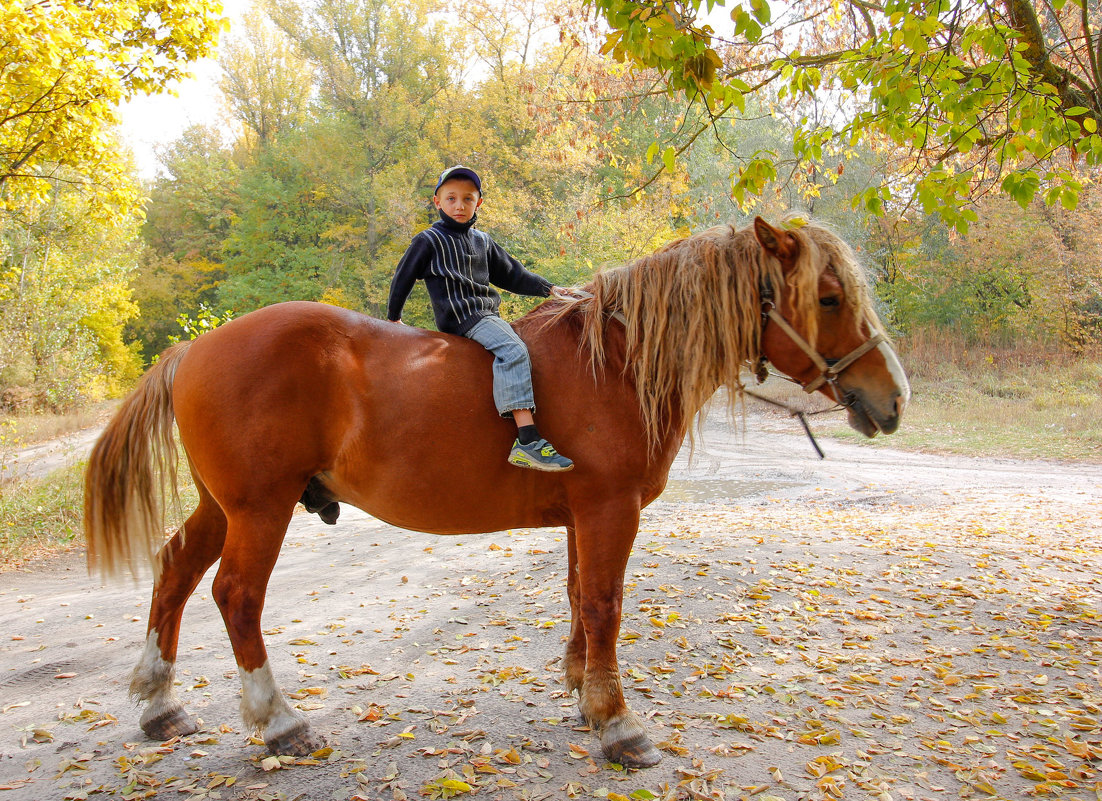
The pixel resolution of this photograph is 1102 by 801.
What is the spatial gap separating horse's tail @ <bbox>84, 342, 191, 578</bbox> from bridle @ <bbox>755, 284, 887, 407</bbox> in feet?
9.89

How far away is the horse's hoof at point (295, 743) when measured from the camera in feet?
10.2

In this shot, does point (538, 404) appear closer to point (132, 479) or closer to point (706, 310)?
point (706, 310)

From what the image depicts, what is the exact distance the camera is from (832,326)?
3029 mm

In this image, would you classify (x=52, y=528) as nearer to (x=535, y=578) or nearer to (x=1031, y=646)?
(x=535, y=578)

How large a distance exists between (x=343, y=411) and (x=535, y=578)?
3.27 m

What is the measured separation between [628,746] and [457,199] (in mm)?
2816

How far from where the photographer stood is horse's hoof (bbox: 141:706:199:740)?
3334 millimetres

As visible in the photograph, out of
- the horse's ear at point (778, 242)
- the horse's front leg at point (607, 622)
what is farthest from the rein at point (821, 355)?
the horse's front leg at point (607, 622)

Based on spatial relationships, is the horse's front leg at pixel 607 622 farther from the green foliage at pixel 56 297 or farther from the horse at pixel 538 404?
the green foliage at pixel 56 297

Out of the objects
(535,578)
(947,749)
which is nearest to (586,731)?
(947,749)

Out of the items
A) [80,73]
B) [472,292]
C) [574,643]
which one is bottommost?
[574,643]

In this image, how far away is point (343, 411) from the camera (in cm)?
310

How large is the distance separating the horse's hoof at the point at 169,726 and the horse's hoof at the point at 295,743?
57cm

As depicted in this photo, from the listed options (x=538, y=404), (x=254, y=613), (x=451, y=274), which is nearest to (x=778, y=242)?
(x=538, y=404)
